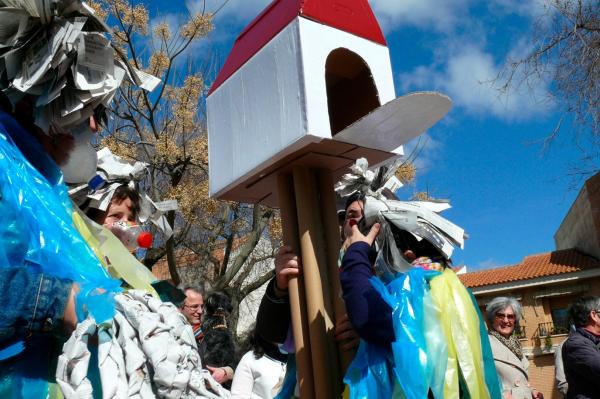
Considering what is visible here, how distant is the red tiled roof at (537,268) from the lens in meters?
18.9

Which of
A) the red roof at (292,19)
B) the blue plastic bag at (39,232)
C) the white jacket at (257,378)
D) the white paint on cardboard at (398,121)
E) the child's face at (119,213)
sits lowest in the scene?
the white jacket at (257,378)

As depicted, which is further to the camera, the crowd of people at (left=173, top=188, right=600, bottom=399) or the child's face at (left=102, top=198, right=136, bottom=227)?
the child's face at (left=102, top=198, right=136, bottom=227)

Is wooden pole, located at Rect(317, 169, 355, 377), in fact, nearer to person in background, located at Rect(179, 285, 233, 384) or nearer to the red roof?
the red roof

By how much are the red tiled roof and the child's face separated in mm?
17155

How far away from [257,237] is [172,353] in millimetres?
9417

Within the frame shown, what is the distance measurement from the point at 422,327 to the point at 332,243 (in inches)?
19.0

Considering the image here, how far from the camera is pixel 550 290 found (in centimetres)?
1892

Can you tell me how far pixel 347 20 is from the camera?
87.0 inches

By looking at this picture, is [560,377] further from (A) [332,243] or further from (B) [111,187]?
(B) [111,187]

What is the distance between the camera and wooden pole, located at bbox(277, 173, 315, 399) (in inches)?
71.6

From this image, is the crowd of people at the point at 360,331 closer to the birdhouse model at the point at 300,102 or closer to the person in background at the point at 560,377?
the person in background at the point at 560,377

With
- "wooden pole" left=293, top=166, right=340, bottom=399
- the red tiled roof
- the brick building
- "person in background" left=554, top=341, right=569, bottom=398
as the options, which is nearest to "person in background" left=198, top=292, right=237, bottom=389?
"wooden pole" left=293, top=166, right=340, bottom=399

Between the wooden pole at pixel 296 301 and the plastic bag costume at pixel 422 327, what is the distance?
205 millimetres

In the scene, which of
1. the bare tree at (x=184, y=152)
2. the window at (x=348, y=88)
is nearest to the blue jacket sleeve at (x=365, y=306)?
the window at (x=348, y=88)
